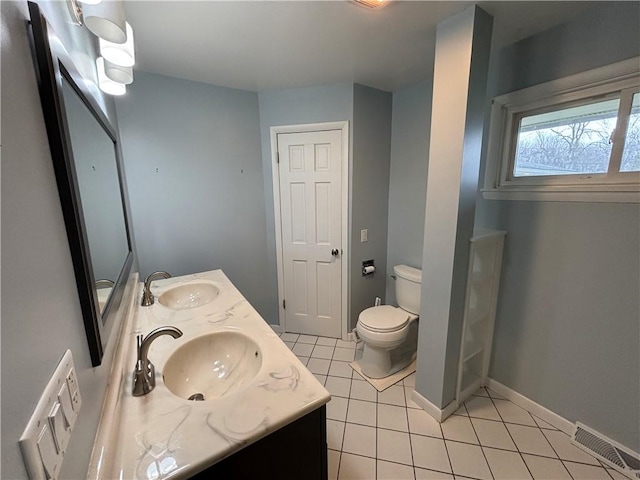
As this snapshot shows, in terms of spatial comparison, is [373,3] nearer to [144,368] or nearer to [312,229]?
[312,229]

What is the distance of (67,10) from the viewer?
777 millimetres

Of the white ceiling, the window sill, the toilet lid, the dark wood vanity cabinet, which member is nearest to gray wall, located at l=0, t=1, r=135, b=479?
the dark wood vanity cabinet

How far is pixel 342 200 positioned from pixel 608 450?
213 centimetres

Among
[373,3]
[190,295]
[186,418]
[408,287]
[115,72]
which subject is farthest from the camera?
[408,287]

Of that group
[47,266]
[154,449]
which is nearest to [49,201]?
[47,266]

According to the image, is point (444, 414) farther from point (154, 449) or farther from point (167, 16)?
point (167, 16)

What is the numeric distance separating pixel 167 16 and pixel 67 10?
0.65 m

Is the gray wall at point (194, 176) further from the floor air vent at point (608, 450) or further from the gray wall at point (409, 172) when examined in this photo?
the floor air vent at point (608, 450)

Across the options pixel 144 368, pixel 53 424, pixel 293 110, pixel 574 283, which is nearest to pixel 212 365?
pixel 144 368

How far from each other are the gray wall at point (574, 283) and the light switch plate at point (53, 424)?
2.05 m

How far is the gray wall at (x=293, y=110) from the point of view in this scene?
2154 millimetres

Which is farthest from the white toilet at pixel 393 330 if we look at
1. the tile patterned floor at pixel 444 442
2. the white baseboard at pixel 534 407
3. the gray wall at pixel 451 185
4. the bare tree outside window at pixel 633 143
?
the bare tree outside window at pixel 633 143

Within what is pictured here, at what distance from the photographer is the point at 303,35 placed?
147cm

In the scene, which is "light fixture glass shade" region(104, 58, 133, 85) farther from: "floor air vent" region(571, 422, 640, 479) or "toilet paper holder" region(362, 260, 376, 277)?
"floor air vent" region(571, 422, 640, 479)
